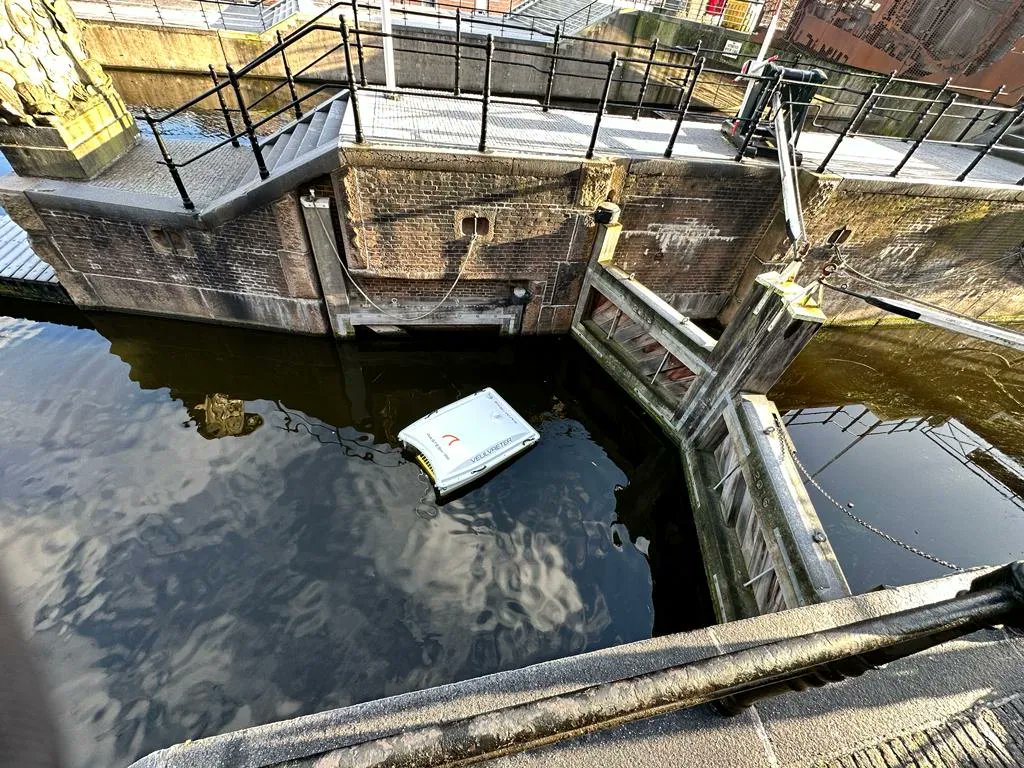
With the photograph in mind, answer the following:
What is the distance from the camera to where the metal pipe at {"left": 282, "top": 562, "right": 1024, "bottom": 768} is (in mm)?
1761

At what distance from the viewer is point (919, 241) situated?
9.56 m

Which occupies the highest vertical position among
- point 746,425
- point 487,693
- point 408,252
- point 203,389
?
point 487,693

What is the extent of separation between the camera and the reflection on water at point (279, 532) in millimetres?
5176

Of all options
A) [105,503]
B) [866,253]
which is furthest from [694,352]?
[105,503]

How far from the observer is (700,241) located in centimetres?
880

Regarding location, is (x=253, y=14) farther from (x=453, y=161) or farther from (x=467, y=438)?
(x=467, y=438)

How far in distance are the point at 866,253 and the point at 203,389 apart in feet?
44.0

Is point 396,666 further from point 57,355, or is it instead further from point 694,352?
point 57,355

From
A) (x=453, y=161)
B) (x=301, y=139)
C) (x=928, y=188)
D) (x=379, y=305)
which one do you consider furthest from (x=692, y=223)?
(x=301, y=139)

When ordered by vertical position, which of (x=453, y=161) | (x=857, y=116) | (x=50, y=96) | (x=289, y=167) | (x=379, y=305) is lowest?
(x=379, y=305)

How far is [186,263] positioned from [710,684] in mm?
9400

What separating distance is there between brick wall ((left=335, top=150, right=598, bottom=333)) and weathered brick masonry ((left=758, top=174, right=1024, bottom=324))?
14.4 feet

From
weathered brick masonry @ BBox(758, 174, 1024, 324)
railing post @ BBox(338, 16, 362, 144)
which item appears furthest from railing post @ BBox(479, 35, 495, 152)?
weathered brick masonry @ BBox(758, 174, 1024, 324)

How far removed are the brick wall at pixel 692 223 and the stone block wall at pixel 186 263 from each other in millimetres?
5811
